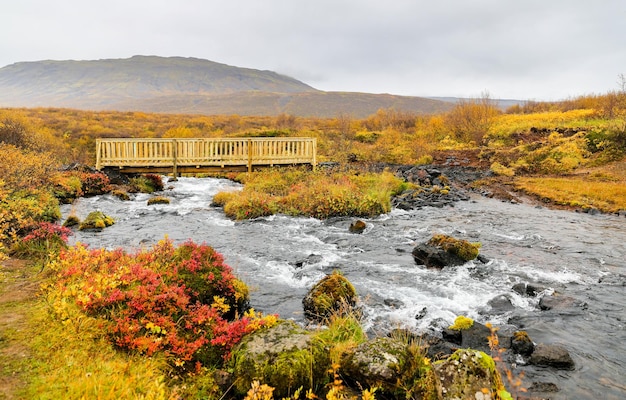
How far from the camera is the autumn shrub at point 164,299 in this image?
5551 mm

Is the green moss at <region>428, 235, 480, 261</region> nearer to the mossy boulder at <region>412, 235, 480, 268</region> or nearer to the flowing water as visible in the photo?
the mossy boulder at <region>412, 235, 480, 268</region>

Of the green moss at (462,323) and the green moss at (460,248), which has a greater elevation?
the green moss at (460,248)

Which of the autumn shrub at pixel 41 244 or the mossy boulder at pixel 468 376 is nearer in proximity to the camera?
the mossy boulder at pixel 468 376

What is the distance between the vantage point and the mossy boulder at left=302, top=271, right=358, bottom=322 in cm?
773

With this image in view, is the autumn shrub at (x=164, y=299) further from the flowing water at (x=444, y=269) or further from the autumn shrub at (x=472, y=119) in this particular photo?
the autumn shrub at (x=472, y=119)

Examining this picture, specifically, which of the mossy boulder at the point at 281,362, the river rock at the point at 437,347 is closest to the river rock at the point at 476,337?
the river rock at the point at 437,347

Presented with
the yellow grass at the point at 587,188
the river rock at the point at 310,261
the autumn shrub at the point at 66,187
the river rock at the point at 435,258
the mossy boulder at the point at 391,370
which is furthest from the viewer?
the autumn shrub at the point at 66,187

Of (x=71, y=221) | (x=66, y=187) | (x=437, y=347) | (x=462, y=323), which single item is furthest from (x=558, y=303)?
(x=66, y=187)

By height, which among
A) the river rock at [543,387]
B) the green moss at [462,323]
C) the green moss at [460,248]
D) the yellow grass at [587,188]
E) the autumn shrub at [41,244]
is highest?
the yellow grass at [587,188]

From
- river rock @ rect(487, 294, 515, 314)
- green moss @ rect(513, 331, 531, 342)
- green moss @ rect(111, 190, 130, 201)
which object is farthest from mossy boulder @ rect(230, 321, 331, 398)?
green moss @ rect(111, 190, 130, 201)

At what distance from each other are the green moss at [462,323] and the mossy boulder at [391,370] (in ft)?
6.23

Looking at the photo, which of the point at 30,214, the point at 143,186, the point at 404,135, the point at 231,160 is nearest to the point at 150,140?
the point at 143,186

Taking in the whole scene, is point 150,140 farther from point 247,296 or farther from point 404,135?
point 404,135

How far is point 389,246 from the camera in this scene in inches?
506
